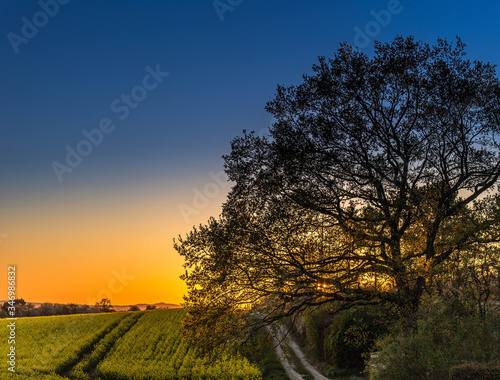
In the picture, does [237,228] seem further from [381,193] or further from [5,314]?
[5,314]

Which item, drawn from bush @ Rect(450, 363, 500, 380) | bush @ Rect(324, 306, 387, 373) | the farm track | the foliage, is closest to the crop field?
the farm track

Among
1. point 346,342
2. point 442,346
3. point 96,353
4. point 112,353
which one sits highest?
point 96,353

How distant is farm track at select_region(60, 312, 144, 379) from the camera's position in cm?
3341

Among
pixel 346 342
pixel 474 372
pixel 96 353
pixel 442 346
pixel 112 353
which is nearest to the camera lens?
pixel 474 372

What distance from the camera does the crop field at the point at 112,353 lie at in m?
29.9

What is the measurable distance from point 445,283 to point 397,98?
7966mm

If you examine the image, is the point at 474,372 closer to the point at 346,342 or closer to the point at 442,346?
the point at 442,346

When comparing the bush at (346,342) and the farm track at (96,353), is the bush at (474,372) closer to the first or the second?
the bush at (346,342)

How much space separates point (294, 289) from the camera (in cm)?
1627

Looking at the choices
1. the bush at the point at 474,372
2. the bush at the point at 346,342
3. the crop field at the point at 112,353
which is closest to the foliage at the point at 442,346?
the bush at the point at 474,372

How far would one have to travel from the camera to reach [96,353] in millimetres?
38719

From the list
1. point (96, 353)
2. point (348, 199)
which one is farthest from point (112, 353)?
point (348, 199)

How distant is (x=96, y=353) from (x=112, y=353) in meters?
1.76

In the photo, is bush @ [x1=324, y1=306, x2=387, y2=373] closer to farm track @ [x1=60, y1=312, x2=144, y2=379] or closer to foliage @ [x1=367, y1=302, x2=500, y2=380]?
foliage @ [x1=367, y1=302, x2=500, y2=380]
